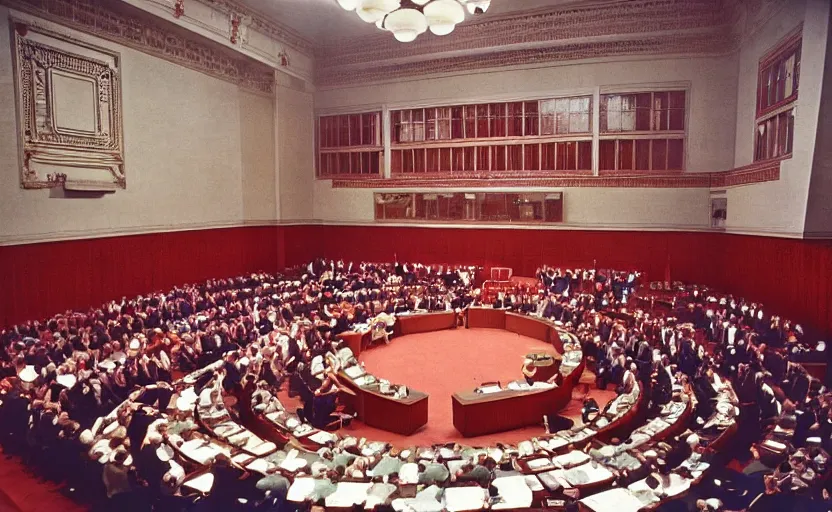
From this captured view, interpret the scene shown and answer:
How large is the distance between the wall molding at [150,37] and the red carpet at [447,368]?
435 inches

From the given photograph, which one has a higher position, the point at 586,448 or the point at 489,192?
the point at 489,192

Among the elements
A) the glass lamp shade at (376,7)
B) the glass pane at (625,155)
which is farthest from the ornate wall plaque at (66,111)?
the glass pane at (625,155)

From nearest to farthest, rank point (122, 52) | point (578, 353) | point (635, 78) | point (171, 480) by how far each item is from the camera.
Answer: point (171, 480)
point (578, 353)
point (122, 52)
point (635, 78)

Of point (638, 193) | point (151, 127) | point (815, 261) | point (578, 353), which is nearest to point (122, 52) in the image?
point (151, 127)

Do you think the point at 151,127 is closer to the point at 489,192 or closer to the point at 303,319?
the point at 303,319

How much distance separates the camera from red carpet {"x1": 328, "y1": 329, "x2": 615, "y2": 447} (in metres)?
8.12

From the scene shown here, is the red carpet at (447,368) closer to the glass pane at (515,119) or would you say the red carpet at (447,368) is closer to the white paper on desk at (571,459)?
the white paper on desk at (571,459)

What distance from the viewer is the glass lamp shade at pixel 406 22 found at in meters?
11.2

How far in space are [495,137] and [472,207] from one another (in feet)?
9.25

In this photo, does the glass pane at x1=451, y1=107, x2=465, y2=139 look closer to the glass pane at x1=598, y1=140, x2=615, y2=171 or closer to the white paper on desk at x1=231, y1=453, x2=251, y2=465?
the glass pane at x1=598, y1=140, x2=615, y2=171

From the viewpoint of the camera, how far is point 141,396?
7695 millimetres

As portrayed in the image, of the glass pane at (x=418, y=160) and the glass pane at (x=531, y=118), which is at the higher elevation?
the glass pane at (x=531, y=118)

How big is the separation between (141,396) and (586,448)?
21.2 feet

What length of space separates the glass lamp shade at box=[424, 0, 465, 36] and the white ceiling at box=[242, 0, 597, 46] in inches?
278
